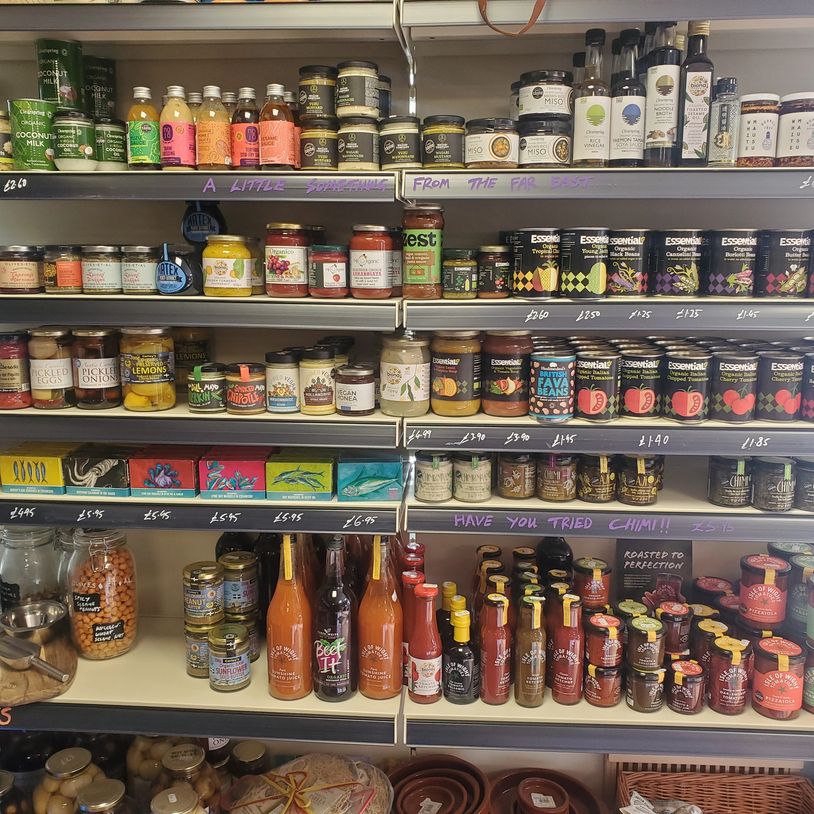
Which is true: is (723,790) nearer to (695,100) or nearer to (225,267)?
(695,100)

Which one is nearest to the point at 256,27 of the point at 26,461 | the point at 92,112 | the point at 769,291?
the point at 92,112

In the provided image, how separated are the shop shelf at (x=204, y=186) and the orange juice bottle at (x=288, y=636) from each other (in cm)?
82

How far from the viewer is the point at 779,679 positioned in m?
1.79

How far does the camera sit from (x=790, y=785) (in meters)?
2.12

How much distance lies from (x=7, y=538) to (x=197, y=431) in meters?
0.72

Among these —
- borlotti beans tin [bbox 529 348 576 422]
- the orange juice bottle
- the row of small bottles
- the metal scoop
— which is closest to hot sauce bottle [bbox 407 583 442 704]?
the orange juice bottle

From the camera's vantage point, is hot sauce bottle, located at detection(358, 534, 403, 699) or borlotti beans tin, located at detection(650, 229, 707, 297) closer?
borlotti beans tin, located at detection(650, 229, 707, 297)

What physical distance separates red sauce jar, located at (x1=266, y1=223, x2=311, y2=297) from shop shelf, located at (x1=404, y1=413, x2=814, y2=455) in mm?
426

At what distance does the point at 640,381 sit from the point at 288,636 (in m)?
1.06

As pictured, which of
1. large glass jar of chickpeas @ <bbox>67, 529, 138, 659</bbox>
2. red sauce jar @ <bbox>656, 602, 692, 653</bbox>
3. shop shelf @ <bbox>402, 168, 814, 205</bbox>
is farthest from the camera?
large glass jar of chickpeas @ <bbox>67, 529, 138, 659</bbox>

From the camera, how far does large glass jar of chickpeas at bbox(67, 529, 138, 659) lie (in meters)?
2.02

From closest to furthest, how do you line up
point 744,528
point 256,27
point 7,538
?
point 256,27 < point 744,528 < point 7,538

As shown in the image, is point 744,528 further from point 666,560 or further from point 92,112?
point 92,112

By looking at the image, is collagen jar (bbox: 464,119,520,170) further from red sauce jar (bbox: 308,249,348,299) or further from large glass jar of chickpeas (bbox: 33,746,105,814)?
large glass jar of chickpeas (bbox: 33,746,105,814)
